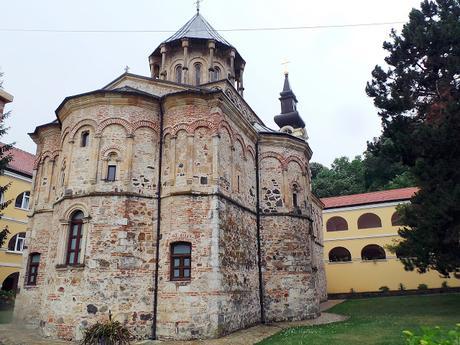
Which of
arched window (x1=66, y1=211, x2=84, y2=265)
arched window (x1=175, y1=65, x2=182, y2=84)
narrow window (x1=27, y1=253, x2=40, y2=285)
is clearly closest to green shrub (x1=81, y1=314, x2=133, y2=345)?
arched window (x1=66, y1=211, x2=84, y2=265)

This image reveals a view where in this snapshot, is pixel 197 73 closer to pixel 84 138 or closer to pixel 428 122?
pixel 84 138

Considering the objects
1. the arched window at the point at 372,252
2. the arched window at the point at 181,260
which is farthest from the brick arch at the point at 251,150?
the arched window at the point at 372,252

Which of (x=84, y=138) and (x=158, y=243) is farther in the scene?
(x=84, y=138)

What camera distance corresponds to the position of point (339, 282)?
30750 mm

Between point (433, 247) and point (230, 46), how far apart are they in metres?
14.3

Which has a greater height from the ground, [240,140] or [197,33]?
[197,33]

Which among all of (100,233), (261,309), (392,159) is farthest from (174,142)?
(392,159)

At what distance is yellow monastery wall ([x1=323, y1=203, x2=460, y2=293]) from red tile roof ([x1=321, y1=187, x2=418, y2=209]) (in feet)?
1.30

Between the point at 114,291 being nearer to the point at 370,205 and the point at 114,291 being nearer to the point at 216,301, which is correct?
the point at 216,301

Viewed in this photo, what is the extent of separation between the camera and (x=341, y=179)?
4738 centimetres

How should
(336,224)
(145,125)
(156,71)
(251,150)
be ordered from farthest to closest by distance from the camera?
(336,224), (156,71), (251,150), (145,125)

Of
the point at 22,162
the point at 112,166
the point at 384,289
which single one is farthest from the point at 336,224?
the point at 22,162

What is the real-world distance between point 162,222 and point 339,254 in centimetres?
2250

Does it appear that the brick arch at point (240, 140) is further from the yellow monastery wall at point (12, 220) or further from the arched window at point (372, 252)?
the arched window at point (372, 252)
